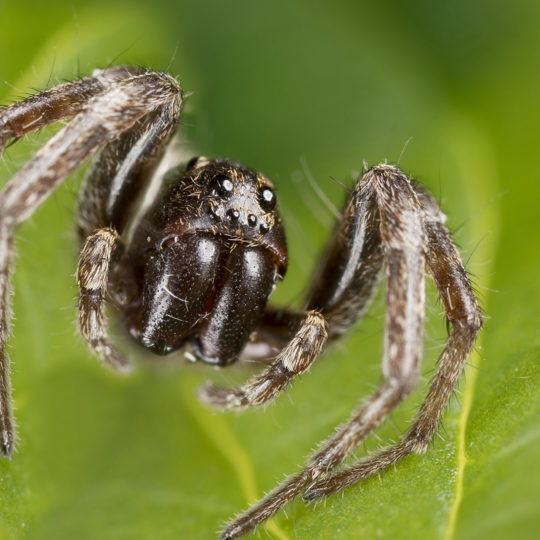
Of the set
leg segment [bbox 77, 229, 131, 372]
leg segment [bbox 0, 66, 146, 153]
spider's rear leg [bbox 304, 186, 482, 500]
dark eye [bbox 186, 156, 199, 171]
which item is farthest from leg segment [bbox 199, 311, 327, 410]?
leg segment [bbox 0, 66, 146, 153]

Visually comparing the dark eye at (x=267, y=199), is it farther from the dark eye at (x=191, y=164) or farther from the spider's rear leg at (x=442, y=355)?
the spider's rear leg at (x=442, y=355)

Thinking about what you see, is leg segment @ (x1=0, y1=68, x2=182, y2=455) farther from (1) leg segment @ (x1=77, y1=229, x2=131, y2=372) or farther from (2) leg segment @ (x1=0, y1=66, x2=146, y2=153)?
(1) leg segment @ (x1=77, y1=229, x2=131, y2=372)

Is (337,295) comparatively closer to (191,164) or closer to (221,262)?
(221,262)

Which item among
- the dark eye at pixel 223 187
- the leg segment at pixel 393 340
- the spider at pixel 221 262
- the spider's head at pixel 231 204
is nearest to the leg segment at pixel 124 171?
the spider at pixel 221 262

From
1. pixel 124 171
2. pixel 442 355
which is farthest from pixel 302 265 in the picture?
pixel 442 355

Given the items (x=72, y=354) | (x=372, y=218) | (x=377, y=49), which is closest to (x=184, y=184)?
(x=372, y=218)

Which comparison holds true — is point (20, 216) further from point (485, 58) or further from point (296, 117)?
point (485, 58)
